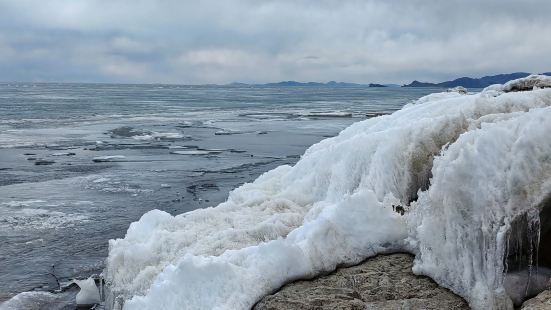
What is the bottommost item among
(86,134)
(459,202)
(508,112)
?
(86,134)

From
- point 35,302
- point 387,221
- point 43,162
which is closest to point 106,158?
point 43,162

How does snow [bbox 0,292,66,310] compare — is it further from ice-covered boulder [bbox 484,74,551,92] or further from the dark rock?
the dark rock

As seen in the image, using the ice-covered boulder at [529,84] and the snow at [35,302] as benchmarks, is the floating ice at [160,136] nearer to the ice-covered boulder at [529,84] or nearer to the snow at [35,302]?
the snow at [35,302]

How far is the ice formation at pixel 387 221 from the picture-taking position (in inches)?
239

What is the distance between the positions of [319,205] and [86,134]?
29.0 metres

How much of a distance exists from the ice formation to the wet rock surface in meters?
0.17

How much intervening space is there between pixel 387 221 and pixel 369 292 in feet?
4.03

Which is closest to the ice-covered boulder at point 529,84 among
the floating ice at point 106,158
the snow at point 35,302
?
the snow at point 35,302

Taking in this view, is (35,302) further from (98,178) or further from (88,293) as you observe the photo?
(98,178)

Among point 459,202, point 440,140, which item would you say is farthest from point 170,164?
point 459,202

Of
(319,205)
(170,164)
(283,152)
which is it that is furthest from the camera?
(283,152)

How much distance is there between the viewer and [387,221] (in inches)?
286

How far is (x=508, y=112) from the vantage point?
868 cm

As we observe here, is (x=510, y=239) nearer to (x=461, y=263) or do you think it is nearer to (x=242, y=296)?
(x=461, y=263)
